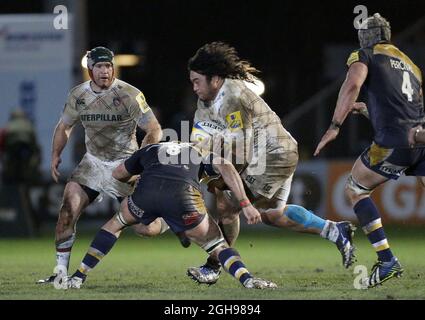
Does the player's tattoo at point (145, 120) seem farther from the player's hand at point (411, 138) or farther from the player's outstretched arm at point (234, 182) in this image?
the player's hand at point (411, 138)

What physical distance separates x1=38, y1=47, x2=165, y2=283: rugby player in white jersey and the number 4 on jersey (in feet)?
8.02

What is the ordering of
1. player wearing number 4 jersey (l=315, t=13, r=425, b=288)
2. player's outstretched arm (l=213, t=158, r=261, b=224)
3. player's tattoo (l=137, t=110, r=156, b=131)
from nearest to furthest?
player's outstretched arm (l=213, t=158, r=261, b=224) < player wearing number 4 jersey (l=315, t=13, r=425, b=288) < player's tattoo (l=137, t=110, r=156, b=131)

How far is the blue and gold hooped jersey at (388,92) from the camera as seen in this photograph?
928cm

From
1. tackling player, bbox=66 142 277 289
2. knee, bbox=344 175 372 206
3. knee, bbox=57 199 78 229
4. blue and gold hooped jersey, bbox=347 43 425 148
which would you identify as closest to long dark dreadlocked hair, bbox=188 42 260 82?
tackling player, bbox=66 142 277 289

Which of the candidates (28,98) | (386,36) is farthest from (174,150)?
(28,98)

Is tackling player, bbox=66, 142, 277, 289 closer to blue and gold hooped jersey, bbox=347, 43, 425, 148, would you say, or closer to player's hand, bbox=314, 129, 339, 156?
player's hand, bbox=314, 129, 339, 156

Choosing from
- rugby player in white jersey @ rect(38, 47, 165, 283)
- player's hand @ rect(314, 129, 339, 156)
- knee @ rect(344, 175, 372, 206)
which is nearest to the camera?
player's hand @ rect(314, 129, 339, 156)

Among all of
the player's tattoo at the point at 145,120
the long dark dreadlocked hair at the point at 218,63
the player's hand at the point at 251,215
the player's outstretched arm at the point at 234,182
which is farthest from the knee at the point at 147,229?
the player's hand at the point at 251,215

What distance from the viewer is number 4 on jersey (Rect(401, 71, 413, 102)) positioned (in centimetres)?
938

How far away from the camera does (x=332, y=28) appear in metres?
23.8

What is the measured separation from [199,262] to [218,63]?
10.9 ft

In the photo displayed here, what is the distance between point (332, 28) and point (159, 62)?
3.95 meters

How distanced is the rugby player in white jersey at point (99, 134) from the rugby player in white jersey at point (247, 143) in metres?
0.76
